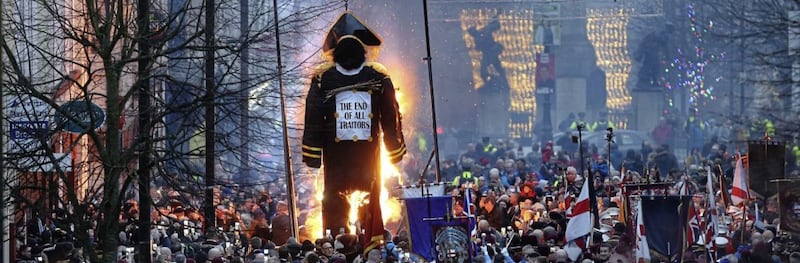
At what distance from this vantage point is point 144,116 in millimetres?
18406

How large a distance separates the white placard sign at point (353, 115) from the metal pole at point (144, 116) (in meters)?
5.53

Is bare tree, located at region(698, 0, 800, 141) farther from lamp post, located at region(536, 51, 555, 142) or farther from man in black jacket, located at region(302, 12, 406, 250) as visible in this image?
lamp post, located at region(536, 51, 555, 142)

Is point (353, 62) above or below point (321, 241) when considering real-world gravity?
above

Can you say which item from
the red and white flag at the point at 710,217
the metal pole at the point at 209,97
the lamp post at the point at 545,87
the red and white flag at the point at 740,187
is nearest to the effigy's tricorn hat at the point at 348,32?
the metal pole at the point at 209,97

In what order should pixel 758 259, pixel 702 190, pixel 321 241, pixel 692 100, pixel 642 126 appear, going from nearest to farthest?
pixel 758 259
pixel 321 241
pixel 702 190
pixel 692 100
pixel 642 126

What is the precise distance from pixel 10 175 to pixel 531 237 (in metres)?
7.47

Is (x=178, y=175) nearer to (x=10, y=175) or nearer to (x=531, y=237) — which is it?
(x=10, y=175)

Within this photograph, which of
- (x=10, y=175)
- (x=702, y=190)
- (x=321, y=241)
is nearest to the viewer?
(x=10, y=175)

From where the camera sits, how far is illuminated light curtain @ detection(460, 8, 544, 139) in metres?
79.9

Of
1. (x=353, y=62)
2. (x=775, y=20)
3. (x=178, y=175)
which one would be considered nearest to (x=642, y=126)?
(x=775, y=20)

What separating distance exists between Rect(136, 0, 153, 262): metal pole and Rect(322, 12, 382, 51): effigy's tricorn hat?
5.39m

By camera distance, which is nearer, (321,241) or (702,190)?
(321,241)

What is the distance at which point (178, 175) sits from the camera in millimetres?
18828

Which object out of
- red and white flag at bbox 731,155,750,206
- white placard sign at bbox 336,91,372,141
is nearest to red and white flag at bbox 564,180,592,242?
white placard sign at bbox 336,91,372,141
